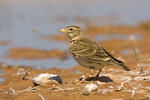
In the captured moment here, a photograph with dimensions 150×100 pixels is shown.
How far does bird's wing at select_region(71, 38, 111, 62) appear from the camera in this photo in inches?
273

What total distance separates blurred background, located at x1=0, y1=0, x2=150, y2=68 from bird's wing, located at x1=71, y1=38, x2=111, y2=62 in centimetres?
219

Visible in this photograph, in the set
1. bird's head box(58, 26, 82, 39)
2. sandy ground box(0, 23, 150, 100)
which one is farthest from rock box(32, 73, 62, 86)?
bird's head box(58, 26, 82, 39)

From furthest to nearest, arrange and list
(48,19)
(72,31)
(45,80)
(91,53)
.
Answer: (48,19) → (72,31) → (91,53) → (45,80)

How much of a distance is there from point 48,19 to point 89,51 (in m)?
11.7

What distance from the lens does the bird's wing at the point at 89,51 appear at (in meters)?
6.94

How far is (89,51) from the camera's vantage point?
281 inches

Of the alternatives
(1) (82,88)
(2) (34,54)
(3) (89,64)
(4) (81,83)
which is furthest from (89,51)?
(2) (34,54)

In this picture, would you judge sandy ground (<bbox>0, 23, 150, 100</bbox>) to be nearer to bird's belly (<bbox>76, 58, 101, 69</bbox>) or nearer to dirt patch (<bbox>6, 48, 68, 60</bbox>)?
dirt patch (<bbox>6, 48, 68, 60</bbox>)

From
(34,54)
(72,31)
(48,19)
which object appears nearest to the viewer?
(72,31)

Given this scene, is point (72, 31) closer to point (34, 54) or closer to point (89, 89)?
point (89, 89)

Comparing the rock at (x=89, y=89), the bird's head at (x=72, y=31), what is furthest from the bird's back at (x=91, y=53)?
the rock at (x=89, y=89)

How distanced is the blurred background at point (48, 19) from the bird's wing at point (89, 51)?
86.1 inches

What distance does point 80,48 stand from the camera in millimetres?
7270

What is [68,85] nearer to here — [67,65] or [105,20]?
[67,65]
